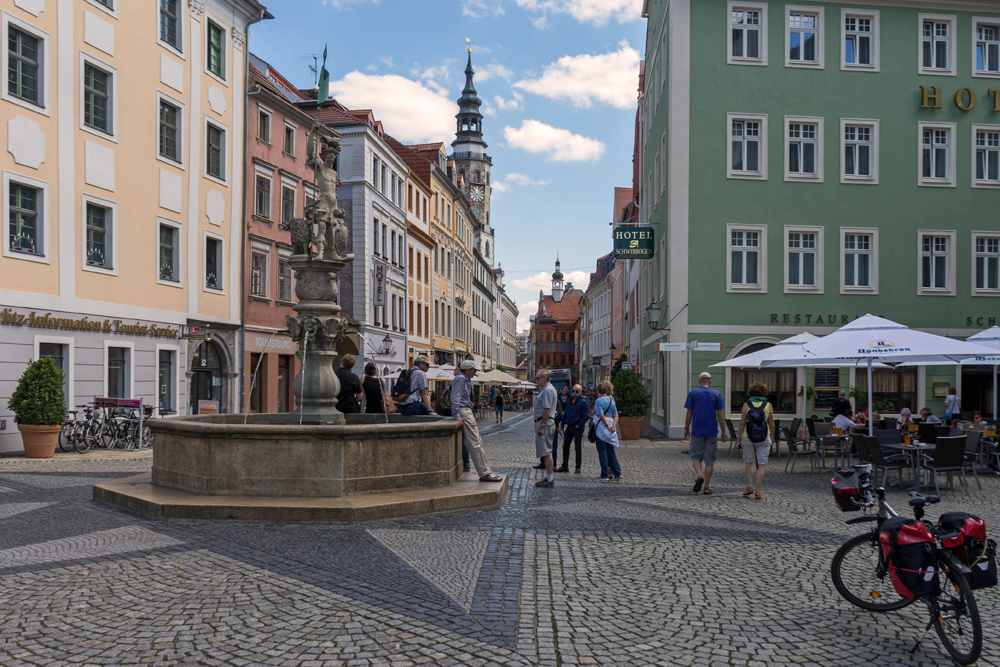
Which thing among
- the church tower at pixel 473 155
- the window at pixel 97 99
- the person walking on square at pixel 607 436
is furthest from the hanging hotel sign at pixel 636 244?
the church tower at pixel 473 155

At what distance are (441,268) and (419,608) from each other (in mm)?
55320

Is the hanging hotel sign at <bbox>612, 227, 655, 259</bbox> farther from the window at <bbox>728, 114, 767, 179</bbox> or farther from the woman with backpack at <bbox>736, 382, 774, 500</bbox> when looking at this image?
the woman with backpack at <bbox>736, 382, 774, 500</bbox>

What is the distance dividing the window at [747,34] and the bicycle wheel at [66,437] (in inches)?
832

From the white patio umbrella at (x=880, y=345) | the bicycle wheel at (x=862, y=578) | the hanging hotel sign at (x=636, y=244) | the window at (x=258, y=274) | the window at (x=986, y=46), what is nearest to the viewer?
the bicycle wheel at (x=862, y=578)

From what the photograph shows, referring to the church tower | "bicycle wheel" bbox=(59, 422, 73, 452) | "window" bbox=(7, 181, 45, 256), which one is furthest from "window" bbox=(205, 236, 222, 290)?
the church tower

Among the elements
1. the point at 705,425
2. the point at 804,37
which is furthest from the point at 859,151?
the point at 705,425

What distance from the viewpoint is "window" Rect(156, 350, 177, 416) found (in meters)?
24.4

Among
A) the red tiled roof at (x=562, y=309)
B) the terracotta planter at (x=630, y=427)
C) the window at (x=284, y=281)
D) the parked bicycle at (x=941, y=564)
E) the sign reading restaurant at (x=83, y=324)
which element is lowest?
the terracotta planter at (x=630, y=427)

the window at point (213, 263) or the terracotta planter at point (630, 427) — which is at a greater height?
the window at point (213, 263)

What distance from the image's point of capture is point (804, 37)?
27.0 metres

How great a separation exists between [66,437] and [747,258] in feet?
63.9

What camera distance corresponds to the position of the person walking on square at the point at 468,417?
11.2 metres

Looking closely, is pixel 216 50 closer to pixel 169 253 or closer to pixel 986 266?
pixel 169 253

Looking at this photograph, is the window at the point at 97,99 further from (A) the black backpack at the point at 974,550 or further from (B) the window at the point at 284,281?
(A) the black backpack at the point at 974,550
